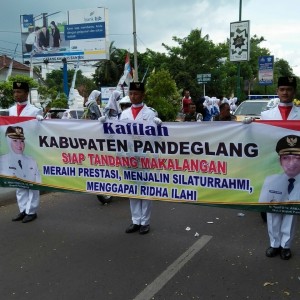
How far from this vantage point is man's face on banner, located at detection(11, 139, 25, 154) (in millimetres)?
5578

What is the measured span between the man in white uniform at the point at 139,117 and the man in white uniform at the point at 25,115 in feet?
4.53

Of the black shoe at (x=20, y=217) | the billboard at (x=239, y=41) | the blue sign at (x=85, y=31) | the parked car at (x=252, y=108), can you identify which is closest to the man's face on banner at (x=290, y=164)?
the black shoe at (x=20, y=217)

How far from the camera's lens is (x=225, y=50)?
1510 inches

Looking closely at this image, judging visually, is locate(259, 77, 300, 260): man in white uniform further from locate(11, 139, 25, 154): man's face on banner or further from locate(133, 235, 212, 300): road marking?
locate(11, 139, 25, 154): man's face on banner

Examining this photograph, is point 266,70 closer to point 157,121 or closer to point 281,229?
point 157,121

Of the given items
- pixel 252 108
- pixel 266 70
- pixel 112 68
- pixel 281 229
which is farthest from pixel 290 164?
pixel 112 68

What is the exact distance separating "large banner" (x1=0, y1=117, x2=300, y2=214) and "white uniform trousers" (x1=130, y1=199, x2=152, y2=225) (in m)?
0.40

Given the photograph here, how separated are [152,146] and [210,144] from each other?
0.70 metres

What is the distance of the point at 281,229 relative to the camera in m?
4.41

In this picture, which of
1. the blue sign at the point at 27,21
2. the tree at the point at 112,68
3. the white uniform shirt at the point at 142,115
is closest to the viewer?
the white uniform shirt at the point at 142,115

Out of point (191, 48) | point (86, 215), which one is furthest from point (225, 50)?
point (86, 215)

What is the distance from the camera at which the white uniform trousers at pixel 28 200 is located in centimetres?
582

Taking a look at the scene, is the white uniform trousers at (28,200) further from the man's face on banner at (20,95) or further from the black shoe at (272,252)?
the black shoe at (272,252)

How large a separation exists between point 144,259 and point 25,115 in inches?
106
